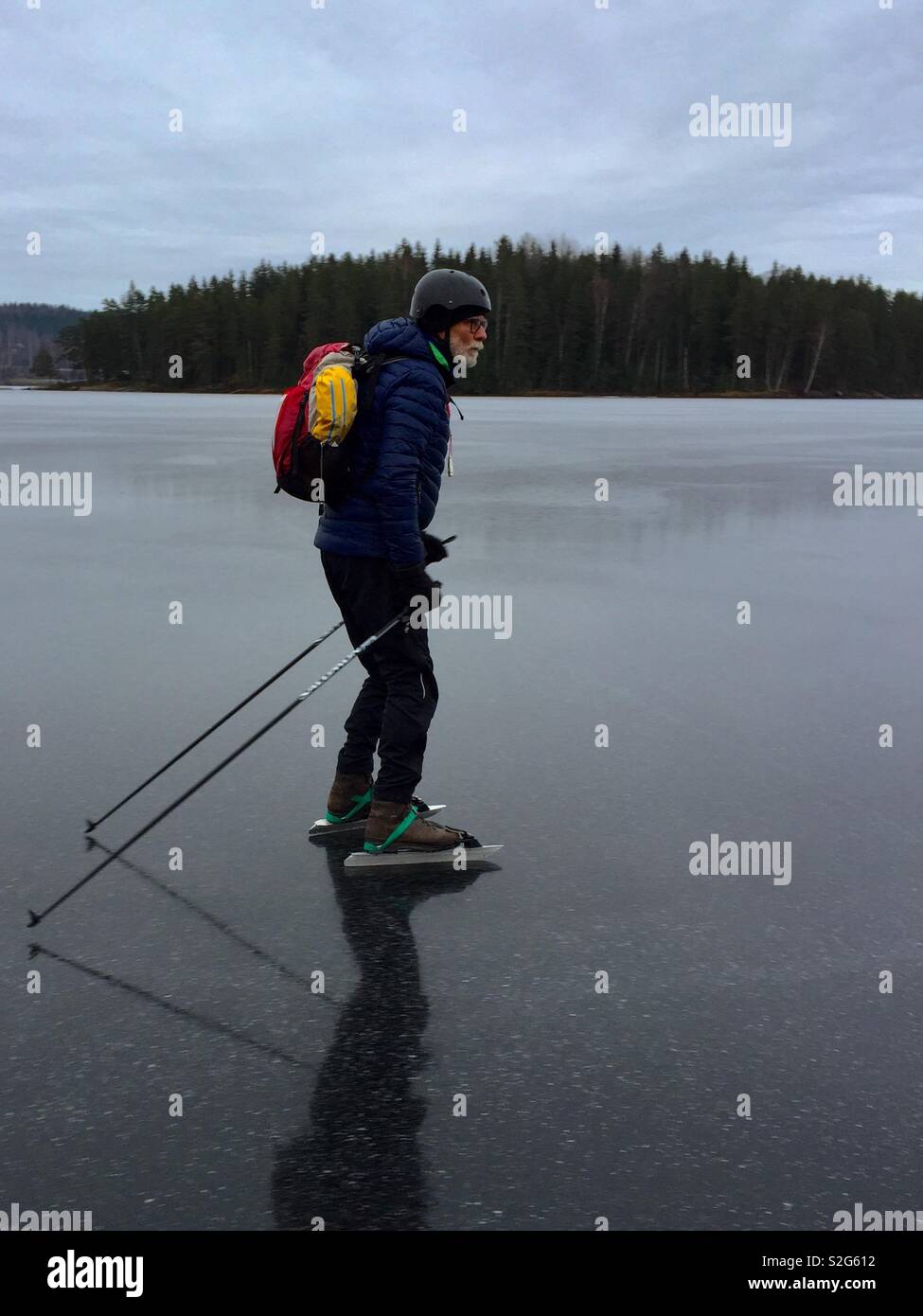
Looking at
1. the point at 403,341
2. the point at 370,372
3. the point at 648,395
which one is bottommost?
the point at 370,372

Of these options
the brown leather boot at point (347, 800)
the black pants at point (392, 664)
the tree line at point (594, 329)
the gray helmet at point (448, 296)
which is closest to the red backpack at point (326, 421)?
the gray helmet at point (448, 296)

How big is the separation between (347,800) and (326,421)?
1.45m

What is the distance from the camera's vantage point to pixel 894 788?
5.53m

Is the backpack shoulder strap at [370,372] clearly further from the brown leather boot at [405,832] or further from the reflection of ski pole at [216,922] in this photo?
the reflection of ski pole at [216,922]

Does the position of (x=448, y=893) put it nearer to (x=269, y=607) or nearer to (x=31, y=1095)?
(x=31, y=1095)

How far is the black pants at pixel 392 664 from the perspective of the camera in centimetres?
488

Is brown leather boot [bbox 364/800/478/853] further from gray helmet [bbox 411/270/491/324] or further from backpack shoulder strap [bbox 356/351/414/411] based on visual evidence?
gray helmet [bbox 411/270/491/324]

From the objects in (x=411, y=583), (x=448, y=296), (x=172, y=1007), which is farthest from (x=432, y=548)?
(x=172, y=1007)

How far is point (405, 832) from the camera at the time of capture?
484 cm

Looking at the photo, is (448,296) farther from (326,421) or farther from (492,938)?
(492,938)

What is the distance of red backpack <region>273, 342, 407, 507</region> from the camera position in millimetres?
4461

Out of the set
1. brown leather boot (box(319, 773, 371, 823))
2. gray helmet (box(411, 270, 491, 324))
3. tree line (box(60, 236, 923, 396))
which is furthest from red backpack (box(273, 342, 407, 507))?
tree line (box(60, 236, 923, 396))
